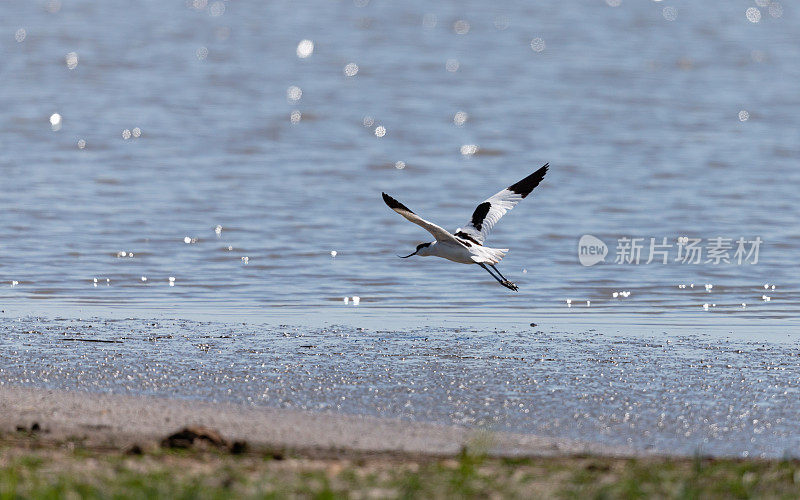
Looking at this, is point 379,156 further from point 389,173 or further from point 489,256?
point 489,256

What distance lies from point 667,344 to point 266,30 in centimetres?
3029

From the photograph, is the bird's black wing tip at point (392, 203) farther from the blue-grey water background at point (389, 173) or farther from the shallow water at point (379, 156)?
the shallow water at point (379, 156)

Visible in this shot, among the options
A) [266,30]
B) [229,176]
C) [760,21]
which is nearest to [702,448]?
[229,176]

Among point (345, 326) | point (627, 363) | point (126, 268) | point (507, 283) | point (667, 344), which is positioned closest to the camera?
point (627, 363)

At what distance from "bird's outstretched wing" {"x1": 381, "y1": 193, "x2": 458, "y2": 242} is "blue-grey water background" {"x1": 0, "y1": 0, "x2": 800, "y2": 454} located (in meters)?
0.62

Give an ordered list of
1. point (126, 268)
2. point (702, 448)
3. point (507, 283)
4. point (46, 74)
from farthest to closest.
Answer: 1. point (46, 74)
2. point (126, 268)
3. point (507, 283)
4. point (702, 448)

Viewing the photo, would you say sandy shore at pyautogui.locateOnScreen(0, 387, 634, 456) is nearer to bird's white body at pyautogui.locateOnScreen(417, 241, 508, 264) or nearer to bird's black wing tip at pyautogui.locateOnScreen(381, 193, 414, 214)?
bird's black wing tip at pyautogui.locateOnScreen(381, 193, 414, 214)

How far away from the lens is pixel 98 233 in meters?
13.8

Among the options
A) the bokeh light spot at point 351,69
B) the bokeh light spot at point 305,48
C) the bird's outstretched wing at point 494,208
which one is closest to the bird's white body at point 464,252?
the bird's outstretched wing at point 494,208

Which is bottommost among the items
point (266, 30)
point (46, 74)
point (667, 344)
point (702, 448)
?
point (702, 448)

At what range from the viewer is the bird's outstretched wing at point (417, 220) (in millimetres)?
9281

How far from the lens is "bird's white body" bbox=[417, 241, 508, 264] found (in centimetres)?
1042

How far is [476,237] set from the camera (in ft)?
36.7

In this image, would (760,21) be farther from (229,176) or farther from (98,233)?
(98,233)
